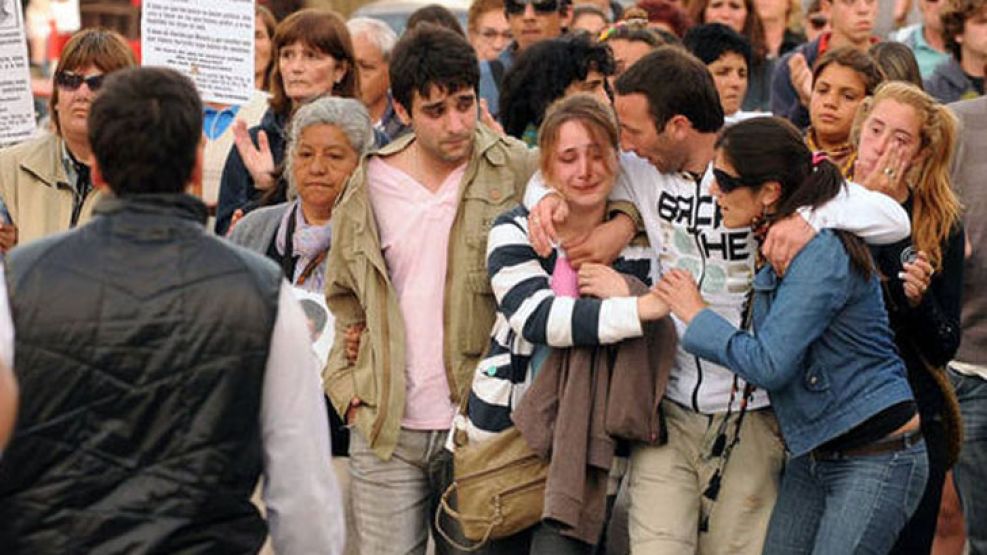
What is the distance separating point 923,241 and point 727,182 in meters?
0.93

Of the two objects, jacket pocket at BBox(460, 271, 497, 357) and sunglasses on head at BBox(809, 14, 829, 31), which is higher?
sunglasses on head at BBox(809, 14, 829, 31)

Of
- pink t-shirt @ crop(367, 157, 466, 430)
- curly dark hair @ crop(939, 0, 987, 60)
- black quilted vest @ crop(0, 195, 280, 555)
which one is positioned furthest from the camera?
curly dark hair @ crop(939, 0, 987, 60)

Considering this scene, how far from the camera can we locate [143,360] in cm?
445

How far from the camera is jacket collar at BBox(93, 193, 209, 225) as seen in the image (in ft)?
14.9

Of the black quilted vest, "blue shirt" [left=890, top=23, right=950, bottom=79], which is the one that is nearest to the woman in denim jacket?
the black quilted vest

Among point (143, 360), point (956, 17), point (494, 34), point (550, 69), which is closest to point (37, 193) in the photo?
point (550, 69)

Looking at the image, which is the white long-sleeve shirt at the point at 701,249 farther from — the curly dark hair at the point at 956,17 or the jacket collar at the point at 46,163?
the curly dark hair at the point at 956,17

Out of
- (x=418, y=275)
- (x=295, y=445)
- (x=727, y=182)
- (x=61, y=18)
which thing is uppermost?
(x=727, y=182)

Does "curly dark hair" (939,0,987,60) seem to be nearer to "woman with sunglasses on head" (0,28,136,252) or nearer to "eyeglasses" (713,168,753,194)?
"eyeglasses" (713,168,753,194)

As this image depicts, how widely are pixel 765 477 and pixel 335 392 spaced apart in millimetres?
1394

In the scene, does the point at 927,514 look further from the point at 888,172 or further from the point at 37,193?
the point at 37,193

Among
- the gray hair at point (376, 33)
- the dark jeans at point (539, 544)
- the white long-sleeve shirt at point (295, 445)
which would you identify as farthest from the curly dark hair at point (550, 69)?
the white long-sleeve shirt at point (295, 445)

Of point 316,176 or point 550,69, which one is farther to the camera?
point 550,69

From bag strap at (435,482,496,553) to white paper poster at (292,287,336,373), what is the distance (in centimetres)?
64
